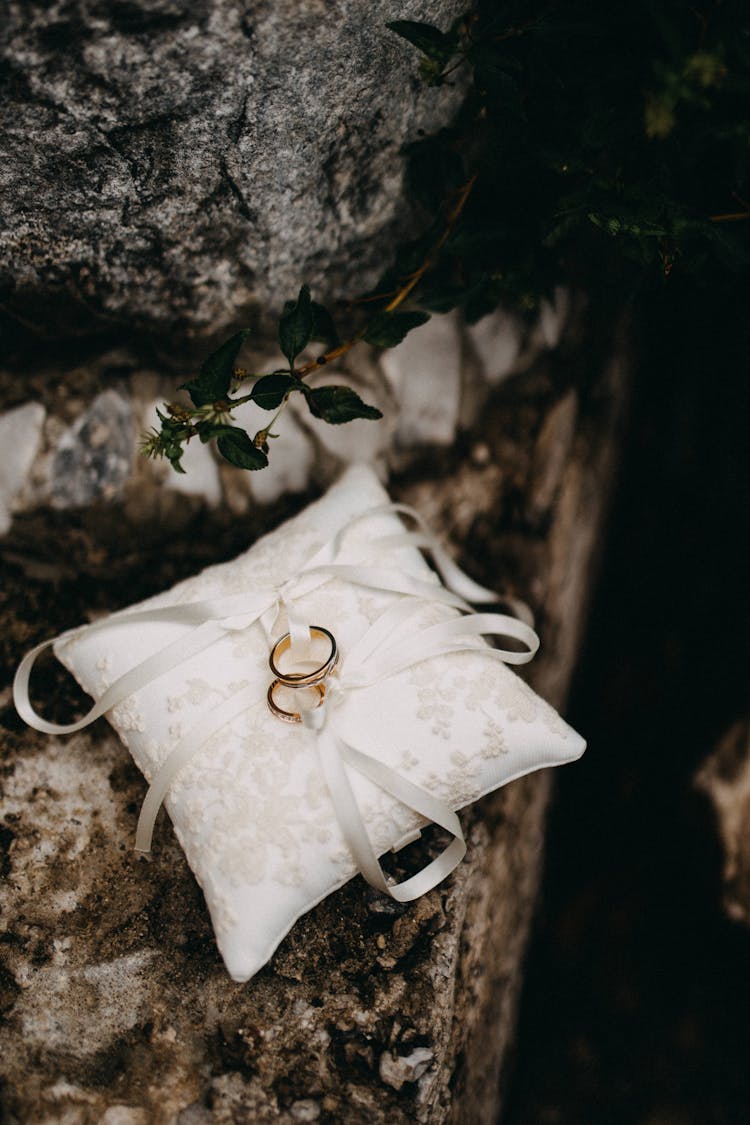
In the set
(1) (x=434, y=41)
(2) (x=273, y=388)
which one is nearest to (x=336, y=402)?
(2) (x=273, y=388)

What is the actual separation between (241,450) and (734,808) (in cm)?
101

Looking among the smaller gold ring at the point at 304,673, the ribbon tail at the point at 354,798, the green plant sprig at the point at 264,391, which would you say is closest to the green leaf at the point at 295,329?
the green plant sprig at the point at 264,391

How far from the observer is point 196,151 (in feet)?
3.10

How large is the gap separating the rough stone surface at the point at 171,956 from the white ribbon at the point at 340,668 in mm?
102

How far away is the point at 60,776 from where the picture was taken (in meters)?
1.06

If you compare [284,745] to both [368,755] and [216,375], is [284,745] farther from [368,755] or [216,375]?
[216,375]

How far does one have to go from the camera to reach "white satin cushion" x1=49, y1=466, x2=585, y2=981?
85cm

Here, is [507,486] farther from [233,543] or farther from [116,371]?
[116,371]

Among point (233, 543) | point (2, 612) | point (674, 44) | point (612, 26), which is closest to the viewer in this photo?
point (674, 44)

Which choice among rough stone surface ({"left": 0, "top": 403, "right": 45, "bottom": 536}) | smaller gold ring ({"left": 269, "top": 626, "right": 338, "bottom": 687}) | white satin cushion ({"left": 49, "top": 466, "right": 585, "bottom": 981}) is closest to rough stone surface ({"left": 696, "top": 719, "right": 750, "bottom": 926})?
white satin cushion ({"left": 49, "top": 466, "right": 585, "bottom": 981})

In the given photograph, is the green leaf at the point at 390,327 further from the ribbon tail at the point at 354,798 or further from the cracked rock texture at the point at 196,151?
the ribbon tail at the point at 354,798

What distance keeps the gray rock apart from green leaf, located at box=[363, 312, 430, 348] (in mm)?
452

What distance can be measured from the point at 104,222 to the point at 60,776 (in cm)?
77

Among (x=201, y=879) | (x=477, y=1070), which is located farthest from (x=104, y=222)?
(x=477, y=1070)
